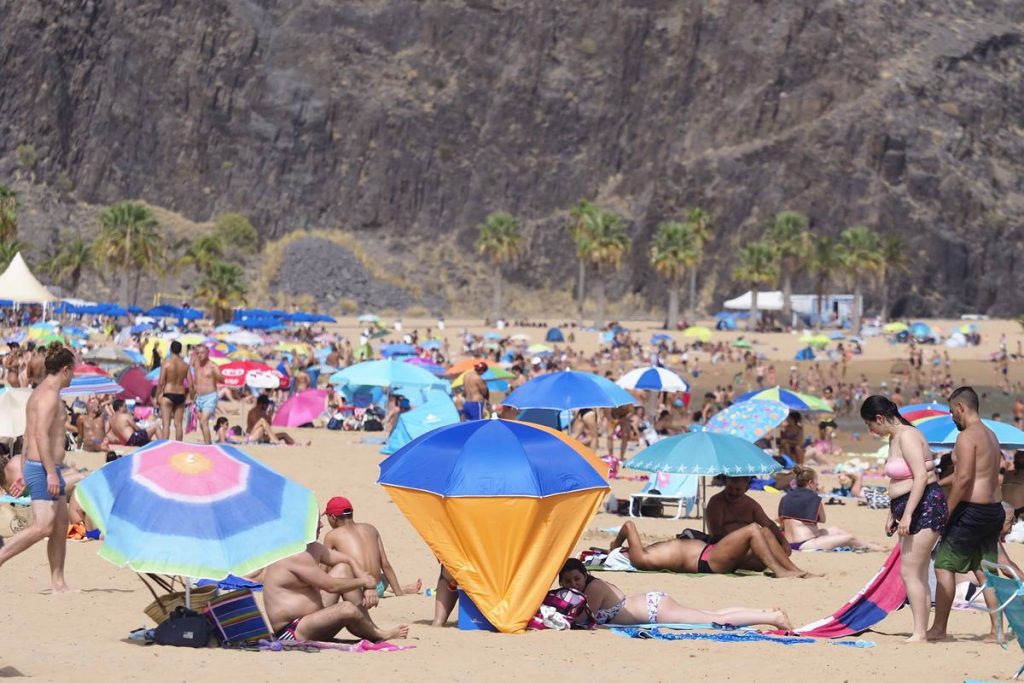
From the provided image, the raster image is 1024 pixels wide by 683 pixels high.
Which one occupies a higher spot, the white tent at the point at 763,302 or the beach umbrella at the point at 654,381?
the white tent at the point at 763,302

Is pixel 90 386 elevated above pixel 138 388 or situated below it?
above

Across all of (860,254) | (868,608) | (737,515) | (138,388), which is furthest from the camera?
(860,254)

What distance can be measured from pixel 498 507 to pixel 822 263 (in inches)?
2952

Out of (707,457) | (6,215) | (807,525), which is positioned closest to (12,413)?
(707,457)

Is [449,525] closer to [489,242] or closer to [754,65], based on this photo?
[489,242]

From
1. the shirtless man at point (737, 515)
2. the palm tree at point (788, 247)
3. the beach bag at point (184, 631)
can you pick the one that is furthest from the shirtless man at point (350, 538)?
the palm tree at point (788, 247)

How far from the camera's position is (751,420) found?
59.6ft

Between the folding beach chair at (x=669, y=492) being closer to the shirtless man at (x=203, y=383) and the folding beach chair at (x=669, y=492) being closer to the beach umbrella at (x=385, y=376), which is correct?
the shirtless man at (x=203, y=383)

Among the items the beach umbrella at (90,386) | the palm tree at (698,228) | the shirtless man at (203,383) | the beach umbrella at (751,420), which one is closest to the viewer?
the beach umbrella at (90,386)

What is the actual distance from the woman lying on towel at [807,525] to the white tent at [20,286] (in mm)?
24980

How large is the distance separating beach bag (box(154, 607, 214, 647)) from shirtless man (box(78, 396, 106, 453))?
37.9 ft

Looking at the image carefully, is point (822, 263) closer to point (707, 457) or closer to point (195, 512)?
point (707, 457)

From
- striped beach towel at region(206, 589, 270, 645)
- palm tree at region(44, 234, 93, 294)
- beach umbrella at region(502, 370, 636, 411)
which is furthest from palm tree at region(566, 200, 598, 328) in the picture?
striped beach towel at region(206, 589, 270, 645)

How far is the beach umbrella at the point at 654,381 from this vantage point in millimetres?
24484
